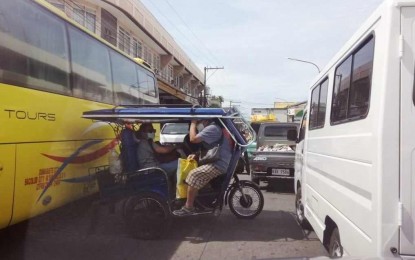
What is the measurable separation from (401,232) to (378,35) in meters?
1.37

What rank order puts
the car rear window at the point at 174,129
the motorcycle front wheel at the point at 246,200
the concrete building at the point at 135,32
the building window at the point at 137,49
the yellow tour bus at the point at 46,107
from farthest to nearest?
the building window at the point at 137,49 → the concrete building at the point at 135,32 → the car rear window at the point at 174,129 → the motorcycle front wheel at the point at 246,200 → the yellow tour bus at the point at 46,107

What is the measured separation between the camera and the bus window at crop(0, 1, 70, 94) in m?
5.23

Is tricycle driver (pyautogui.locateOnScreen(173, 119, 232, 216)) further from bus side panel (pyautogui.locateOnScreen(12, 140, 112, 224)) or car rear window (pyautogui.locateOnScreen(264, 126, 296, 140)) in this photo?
car rear window (pyautogui.locateOnScreen(264, 126, 296, 140))

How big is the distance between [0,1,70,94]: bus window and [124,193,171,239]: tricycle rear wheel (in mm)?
1920

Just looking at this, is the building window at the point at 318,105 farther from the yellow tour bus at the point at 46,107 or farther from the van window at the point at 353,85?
the yellow tour bus at the point at 46,107

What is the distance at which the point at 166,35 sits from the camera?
32688 millimetres

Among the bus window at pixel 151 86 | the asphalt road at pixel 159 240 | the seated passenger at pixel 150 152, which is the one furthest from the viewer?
the bus window at pixel 151 86

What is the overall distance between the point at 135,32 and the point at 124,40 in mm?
2231

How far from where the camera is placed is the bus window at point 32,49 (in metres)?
5.23

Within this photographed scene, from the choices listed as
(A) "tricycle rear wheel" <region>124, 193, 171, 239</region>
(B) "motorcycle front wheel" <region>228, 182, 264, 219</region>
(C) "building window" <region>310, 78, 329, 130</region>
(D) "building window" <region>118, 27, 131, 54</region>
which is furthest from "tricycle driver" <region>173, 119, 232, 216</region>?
(D) "building window" <region>118, 27, 131, 54</region>

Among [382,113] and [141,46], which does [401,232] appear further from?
[141,46]

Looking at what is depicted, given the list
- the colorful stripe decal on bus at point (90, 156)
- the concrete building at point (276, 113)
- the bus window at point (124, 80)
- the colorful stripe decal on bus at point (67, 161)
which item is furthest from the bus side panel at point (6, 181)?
the concrete building at point (276, 113)

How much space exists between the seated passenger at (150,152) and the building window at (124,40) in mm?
15599

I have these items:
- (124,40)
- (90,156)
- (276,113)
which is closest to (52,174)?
(90,156)
